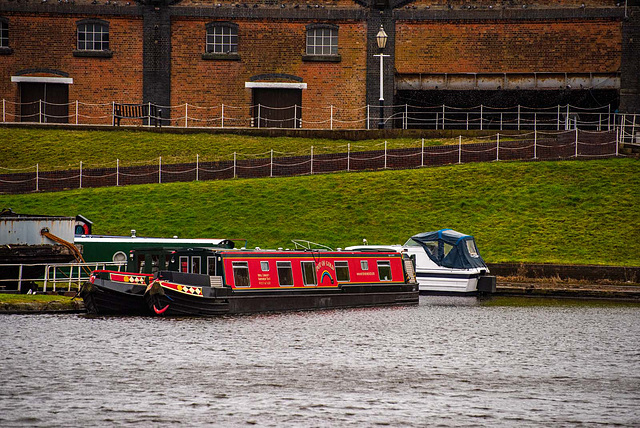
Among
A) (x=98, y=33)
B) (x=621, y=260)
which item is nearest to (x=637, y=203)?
(x=621, y=260)

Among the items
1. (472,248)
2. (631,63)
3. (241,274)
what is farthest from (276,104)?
(241,274)

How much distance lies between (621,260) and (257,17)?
89.4ft

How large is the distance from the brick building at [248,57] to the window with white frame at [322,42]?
0.18 feet

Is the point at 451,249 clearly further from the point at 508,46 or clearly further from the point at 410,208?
the point at 508,46

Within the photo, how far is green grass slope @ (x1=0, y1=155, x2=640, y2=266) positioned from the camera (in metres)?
35.6

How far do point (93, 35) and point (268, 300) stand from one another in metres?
30.6

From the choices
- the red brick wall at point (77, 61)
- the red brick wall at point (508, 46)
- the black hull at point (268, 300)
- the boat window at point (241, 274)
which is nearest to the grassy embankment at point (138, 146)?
the red brick wall at point (77, 61)

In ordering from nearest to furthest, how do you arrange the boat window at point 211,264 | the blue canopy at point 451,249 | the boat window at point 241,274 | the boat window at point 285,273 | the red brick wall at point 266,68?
the boat window at point 211,264
the boat window at point 241,274
the boat window at point 285,273
the blue canopy at point 451,249
the red brick wall at point 266,68

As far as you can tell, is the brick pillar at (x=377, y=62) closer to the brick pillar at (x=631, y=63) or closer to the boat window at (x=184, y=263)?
the brick pillar at (x=631, y=63)

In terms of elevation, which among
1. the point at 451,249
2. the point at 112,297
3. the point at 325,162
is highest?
the point at 325,162

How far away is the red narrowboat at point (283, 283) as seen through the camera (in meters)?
26.6

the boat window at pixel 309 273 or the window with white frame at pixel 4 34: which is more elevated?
the window with white frame at pixel 4 34

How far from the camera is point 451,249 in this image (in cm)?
3384

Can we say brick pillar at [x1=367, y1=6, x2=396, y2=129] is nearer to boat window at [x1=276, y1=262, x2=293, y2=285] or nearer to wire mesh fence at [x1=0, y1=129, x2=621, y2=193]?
wire mesh fence at [x1=0, y1=129, x2=621, y2=193]
